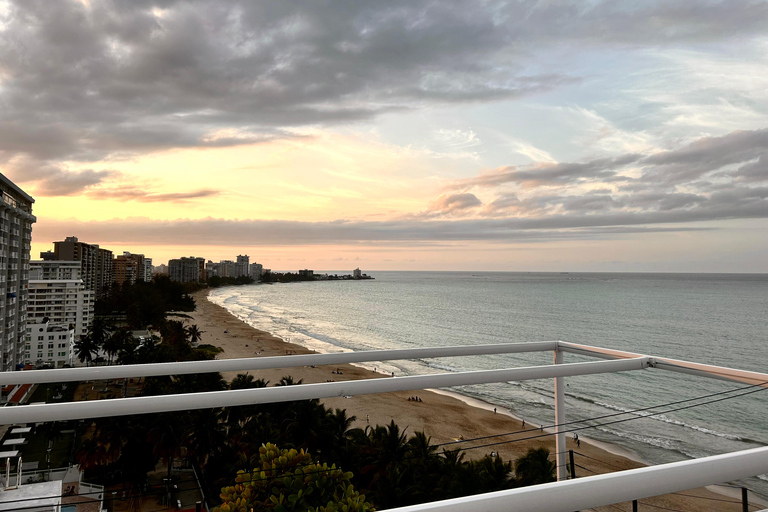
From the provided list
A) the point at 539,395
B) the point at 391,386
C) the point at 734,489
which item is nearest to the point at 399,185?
the point at 539,395

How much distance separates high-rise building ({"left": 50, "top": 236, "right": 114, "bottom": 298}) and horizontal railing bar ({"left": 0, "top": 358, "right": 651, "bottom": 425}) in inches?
3674

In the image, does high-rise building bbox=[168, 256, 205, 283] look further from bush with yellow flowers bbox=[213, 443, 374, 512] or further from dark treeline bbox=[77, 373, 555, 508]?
bush with yellow flowers bbox=[213, 443, 374, 512]

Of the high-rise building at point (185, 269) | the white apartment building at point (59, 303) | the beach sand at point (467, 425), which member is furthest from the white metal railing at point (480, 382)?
the high-rise building at point (185, 269)

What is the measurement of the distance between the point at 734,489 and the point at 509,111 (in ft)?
61.6

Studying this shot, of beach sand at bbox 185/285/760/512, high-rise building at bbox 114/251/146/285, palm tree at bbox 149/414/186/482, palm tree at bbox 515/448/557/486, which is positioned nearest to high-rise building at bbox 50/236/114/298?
high-rise building at bbox 114/251/146/285

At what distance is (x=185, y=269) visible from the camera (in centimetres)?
15138

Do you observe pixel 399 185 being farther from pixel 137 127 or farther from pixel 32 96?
pixel 32 96

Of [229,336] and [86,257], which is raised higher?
[86,257]

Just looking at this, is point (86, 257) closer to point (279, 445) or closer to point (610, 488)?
point (279, 445)

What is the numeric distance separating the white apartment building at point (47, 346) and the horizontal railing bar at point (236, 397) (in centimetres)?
4297

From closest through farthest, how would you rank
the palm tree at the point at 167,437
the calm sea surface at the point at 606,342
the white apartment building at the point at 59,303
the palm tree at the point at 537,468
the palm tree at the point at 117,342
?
the palm tree at the point at 537,468, the palm tree at the point at 167,437, the calm sea surface at the point at 606,342, the palm tree at the point at 117,342, the white apartment building at the point at 59,303

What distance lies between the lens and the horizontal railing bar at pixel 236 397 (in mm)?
1976

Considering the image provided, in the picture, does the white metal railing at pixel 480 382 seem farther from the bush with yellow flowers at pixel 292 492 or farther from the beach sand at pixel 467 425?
the beach sand at pixel 467 425

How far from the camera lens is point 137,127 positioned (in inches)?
930
